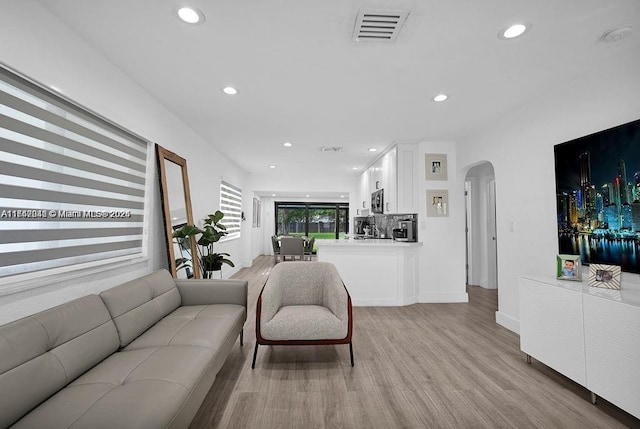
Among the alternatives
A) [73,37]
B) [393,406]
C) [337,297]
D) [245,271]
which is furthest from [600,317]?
[245,271]

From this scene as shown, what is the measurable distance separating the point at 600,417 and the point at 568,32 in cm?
266

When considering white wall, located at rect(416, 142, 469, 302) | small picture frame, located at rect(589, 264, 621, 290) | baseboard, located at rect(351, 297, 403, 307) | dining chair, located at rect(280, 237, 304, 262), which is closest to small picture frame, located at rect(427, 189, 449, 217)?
white wall, located at rect(416, 142, 469, 302)

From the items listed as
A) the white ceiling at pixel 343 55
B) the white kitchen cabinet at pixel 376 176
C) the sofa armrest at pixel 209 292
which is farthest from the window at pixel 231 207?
the white kitchen cabinet at pixel 376 176

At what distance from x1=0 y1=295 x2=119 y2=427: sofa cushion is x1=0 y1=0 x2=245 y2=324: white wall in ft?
1.22

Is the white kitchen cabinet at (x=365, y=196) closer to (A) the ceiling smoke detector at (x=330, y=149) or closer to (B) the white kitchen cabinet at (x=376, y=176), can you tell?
(B) the white kitchen cabinet at (x=376, y=176)

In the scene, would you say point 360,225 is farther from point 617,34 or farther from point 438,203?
point 617,34

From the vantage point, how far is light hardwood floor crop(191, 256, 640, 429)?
1.79 metres

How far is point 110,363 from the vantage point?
1596 millimetres

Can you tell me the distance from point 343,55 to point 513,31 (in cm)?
123

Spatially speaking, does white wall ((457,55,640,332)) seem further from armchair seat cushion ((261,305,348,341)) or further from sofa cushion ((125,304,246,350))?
sofa cushion ((125,304,246,350))

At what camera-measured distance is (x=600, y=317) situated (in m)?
1.90

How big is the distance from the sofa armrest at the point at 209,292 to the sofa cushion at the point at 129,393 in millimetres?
999

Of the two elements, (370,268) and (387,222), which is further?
(387,222)

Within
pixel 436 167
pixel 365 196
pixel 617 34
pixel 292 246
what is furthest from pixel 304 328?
pixel 292 246
